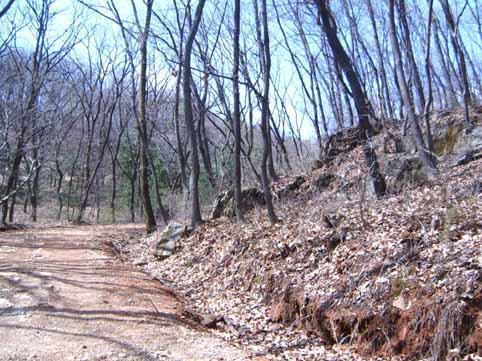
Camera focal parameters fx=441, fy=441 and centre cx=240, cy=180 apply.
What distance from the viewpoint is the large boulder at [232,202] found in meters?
14.0

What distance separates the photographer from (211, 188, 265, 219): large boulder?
1397 cm

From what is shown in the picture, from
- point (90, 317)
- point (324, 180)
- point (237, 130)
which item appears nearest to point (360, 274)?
point (90, 317)

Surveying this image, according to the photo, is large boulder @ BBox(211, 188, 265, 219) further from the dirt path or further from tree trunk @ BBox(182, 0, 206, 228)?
the dirt path

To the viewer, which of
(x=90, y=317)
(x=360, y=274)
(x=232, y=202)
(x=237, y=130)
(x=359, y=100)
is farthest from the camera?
(x=232, y=202)

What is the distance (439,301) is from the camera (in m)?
4.68

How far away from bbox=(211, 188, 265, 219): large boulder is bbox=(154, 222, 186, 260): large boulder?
1.51 meters

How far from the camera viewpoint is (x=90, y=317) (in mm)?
6512

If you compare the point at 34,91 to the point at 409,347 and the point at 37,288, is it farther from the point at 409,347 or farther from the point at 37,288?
the point at 409,347

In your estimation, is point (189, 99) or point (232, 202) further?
point (232, 202)

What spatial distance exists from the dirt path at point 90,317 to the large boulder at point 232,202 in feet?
14.1

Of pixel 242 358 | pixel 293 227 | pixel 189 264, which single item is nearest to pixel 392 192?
pixel 293 227

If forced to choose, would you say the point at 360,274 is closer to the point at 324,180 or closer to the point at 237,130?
the point at 237,130

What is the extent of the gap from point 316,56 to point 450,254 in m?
22.6

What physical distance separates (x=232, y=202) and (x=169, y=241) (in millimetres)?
2486
